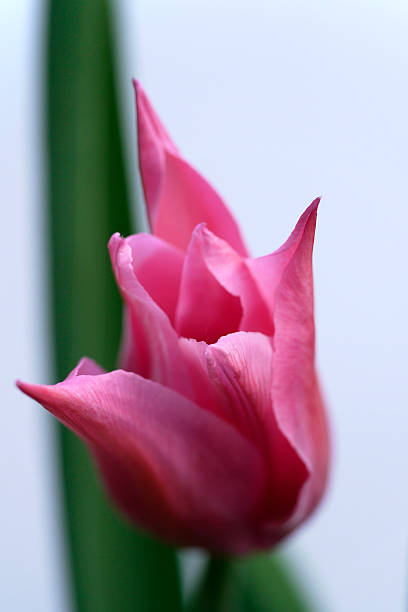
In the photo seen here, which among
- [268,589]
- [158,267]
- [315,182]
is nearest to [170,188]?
[158,267]

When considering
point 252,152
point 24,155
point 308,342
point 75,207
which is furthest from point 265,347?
point 24,155

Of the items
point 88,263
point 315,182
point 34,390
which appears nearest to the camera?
point 34,390

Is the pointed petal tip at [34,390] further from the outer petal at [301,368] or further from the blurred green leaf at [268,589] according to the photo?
the blurred green leaf at [268,589]

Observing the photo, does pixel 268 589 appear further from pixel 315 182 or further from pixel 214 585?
pixel 315 182

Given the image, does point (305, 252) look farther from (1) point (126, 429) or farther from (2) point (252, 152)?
(2) point (252, 152)

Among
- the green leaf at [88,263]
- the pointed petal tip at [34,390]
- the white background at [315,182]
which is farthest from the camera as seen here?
the white background at [315,182]

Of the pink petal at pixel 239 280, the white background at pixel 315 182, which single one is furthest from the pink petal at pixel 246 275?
the white background at pixel 315 182

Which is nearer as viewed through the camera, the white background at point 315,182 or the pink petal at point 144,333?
the pink petal at point 144,333
